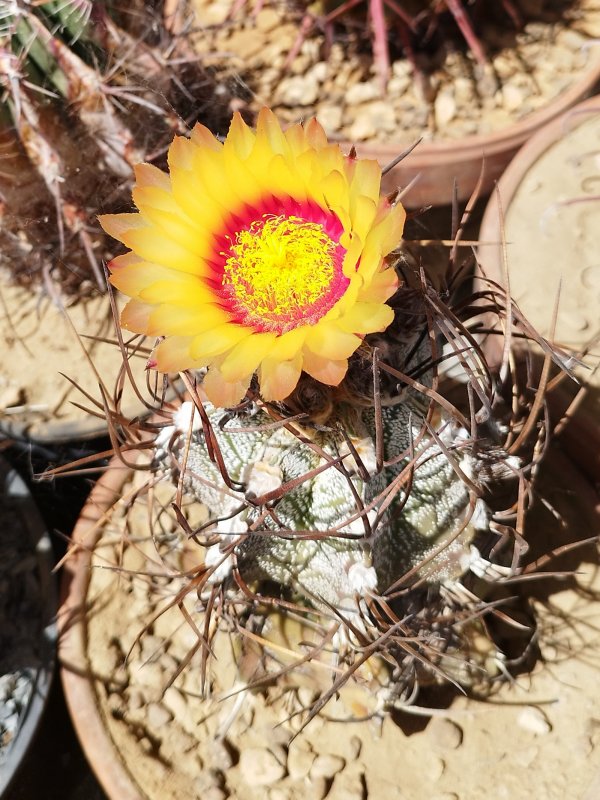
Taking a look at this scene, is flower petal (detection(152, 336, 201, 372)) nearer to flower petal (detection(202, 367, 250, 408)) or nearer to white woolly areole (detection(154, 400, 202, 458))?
flower petal (detection(202, 367, 250, 408))

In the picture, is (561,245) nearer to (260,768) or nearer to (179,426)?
(179,426)

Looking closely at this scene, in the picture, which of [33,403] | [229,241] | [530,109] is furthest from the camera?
[530,109]

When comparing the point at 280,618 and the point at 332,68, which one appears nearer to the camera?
the point at 280,618

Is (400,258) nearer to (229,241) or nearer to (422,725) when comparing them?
(229,241)

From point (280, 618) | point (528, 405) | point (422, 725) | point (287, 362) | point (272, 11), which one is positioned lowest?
point (422, 725)

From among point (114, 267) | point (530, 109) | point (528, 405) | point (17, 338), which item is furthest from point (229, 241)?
point (530, 109)

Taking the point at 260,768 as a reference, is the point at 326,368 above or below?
above

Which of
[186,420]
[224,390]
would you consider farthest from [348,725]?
[224,390]

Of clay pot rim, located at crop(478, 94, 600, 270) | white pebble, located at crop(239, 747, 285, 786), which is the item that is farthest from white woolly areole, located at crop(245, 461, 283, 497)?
clay pot rim, located at crop(478, 94, 600, 270)
